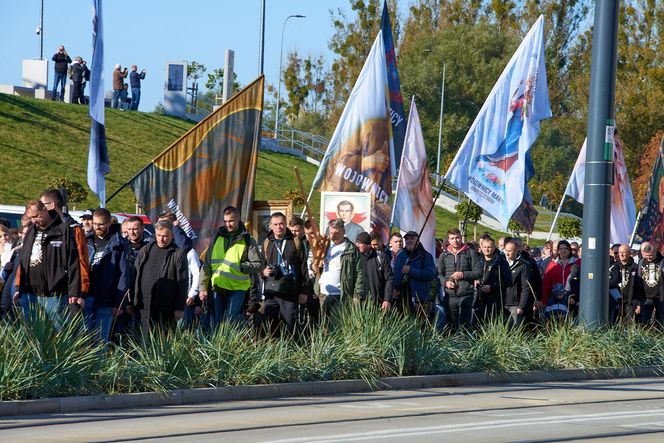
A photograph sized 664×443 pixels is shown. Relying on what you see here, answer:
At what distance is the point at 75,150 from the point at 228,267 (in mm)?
29777

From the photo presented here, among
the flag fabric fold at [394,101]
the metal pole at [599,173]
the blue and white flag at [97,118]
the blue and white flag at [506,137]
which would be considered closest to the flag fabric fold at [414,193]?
the flag fabric fold at [394,101]

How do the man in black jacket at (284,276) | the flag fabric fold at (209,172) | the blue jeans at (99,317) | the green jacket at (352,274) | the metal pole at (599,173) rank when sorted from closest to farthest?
the blue jeans at (99,317), the man in black jacket at (284,276), the green jacket at (352,274), the flag fabric fold at (209,172), the metal pole at (599,173)

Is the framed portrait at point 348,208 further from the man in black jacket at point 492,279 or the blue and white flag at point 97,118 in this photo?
the blue and white flag at point 97,118

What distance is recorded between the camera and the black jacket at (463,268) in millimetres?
15773

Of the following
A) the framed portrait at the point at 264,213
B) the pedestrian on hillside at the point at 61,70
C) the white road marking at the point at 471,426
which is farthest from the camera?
the pedestrian on hillside at the point at 61,70

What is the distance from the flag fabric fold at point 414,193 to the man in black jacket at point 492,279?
1.56 metres

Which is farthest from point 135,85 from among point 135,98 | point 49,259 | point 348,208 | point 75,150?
point 49,259

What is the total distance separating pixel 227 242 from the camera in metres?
13.4

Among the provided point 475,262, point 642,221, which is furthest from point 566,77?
point 475,262

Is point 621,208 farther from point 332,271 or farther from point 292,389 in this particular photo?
point 292,389

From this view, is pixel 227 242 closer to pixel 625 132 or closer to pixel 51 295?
pixel 51 295

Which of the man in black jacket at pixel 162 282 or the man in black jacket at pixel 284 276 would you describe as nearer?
the man in black jacket at pixel 162 282

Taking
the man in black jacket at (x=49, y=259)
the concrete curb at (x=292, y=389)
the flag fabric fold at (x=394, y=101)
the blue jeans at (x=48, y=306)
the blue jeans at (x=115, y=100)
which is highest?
the blue jeans at (x=115, y=100)

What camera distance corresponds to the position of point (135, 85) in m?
49.5
